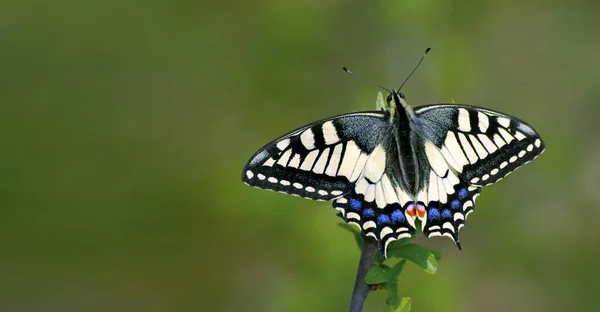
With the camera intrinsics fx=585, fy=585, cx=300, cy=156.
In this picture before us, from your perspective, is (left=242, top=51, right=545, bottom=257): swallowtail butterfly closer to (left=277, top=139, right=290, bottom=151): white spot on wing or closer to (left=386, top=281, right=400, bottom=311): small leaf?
(left=277, top=139, right=290, bottom=151): white spot on wing

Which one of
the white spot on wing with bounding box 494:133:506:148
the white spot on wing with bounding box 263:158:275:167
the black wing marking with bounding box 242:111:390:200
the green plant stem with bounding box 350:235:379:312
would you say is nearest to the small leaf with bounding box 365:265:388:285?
the green plant stem with bounding box 350:235:379:312

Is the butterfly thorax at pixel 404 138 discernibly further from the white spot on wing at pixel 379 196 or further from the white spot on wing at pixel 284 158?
the white spot on wing at pixel 284 158

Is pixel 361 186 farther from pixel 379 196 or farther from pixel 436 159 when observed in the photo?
pixel 436 159

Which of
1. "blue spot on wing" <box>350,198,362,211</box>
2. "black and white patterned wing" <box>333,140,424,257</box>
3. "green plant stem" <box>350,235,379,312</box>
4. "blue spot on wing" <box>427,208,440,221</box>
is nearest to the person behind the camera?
"green plant stem" <box>350,235,379,312</box>

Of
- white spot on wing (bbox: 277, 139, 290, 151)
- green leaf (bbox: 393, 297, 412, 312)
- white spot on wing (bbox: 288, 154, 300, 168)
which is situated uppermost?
white spot on wing (bbox: 277, 139, 290, 151)

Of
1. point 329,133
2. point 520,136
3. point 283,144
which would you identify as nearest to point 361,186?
point 329,133

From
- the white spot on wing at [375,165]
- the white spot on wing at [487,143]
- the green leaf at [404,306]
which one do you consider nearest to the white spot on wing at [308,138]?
the white spot on wing at [375,165]

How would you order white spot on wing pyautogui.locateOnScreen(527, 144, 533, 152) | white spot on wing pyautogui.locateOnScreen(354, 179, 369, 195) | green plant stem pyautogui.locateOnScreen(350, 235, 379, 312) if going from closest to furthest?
1. green plant stem pyautogui.locateOnScreen(350, 235, 379, 312)
2. white spot on wing pyautogui.locateOnScreen(354, 179, 369, 195)
3. white spot on wing pyautogui.locateOnScreen(527, 144, 533, 152)

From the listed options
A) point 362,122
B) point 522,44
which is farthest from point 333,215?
point 522,44
